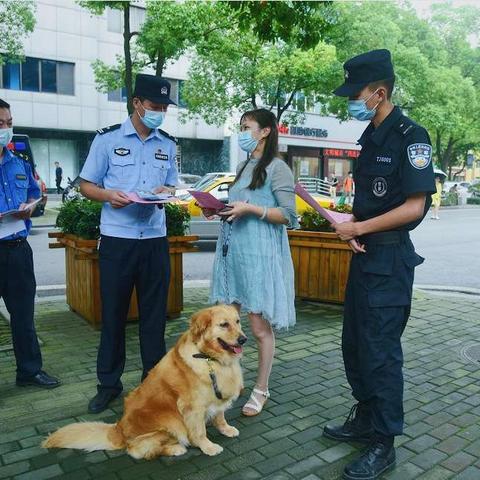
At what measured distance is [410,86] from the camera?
29109 millimetres

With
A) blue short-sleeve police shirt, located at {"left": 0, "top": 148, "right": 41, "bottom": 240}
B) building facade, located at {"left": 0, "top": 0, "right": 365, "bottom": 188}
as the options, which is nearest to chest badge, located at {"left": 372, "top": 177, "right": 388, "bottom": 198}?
blue short-sleeve police shirt, located at {"left": 0, "top": 148, "right": 41, "bottom": 240}

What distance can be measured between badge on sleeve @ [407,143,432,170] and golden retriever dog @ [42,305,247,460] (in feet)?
4.75

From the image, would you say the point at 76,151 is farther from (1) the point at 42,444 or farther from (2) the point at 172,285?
(1) the point at 42,444

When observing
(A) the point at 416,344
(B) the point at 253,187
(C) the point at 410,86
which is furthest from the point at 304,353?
(C) the point at 410,86

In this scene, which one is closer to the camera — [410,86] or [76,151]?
[410,86]

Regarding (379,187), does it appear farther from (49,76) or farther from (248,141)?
(49,76)

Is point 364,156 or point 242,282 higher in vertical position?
point 364,156

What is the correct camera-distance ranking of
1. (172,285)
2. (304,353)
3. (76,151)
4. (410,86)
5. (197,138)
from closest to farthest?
(304,353) → (172,285) → (410,86) → (76,151) → (197,138)

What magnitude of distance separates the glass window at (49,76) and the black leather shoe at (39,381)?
28.1 m

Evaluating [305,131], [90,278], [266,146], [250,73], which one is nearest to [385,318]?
[266,146]

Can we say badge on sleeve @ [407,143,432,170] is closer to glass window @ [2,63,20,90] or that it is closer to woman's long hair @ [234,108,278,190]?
woman's long hair @ [234,108,278,190]

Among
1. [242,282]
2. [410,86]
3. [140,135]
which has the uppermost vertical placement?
[410,86]

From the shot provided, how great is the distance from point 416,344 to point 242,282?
2706 mm

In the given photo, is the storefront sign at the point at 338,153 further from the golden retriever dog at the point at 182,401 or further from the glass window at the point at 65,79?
the golden retriever dog at the point at 182,401
